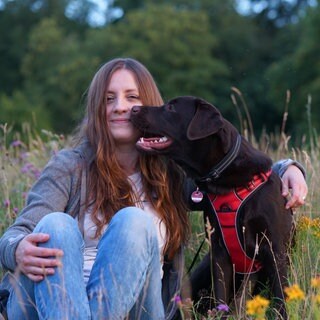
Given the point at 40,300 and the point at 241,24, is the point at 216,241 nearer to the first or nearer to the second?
the point at 40,300

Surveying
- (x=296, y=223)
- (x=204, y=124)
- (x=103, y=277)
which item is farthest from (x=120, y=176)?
(x=296, y=223)

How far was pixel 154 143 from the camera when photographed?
3963 millimetres

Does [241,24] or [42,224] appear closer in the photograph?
[42,224]

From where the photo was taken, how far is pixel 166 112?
4070mm

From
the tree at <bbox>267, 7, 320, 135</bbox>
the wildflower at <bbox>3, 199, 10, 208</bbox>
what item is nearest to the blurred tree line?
the tree at <bbox>267, 7, 320, 135</bbox>

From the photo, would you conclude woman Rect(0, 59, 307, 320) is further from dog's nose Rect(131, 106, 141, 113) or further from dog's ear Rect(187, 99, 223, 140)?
dog's ear Rect(187, 99, 223, 140)

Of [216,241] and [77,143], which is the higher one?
[77,143]

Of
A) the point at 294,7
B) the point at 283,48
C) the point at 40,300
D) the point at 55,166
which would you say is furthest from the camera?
the point at 294,7

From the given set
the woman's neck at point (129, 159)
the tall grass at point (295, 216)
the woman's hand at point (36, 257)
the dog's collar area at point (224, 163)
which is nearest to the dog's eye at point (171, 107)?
the woman's neck at point (129, 159)

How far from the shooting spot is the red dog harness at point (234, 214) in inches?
148

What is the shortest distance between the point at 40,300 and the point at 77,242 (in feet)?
1.02

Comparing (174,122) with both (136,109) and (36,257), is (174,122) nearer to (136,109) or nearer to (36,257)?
(136,109)

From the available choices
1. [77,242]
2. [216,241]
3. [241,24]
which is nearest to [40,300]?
[77,242]

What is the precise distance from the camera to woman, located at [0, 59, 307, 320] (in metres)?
3.12
